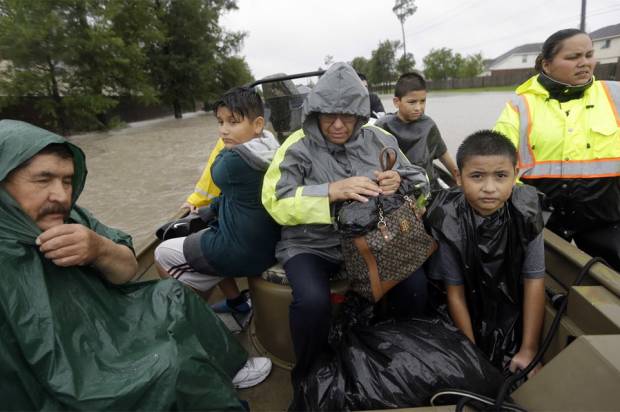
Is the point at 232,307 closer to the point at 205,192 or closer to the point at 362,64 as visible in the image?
the point at 205,192

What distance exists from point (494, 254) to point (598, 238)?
957mm

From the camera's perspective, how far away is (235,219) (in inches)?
75.7

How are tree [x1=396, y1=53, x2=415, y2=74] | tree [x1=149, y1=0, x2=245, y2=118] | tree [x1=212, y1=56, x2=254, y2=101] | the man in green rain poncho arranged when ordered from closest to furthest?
the man in green rain poncho, tree [x1=149, y1=0, x2=245, y2=118], tree [x1=212, y1=56, x2=254, y2=101], tree [x1=396, y1=53, x2=415, y2=74]

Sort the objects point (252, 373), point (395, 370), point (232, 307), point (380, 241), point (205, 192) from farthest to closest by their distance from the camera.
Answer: point (205, 192), point (232, 307), point (252, 373), point (380, 241), point (395, 370)

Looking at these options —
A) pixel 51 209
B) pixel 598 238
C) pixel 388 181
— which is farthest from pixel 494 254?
pixel 51 209

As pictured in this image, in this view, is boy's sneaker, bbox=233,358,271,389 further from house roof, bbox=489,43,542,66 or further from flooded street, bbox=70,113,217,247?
house roof, bbox=489,43,542,66

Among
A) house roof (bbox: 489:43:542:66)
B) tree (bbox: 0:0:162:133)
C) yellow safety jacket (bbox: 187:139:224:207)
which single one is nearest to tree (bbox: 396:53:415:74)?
house roof (bbox: 489:43:542:66)

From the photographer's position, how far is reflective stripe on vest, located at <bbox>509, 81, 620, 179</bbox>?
1.99 meters

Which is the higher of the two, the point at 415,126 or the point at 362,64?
the point at 362,64

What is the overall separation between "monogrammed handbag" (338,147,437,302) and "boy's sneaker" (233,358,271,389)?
0.70 m

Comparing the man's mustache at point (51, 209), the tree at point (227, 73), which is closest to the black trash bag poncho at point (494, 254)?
the man's mustache at point (51, 209)

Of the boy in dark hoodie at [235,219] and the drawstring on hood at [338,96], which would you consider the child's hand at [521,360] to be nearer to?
the boy in dark hoodie at [235,219]

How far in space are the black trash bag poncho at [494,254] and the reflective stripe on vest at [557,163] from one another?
1.45ft

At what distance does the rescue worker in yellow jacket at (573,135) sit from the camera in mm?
1984
